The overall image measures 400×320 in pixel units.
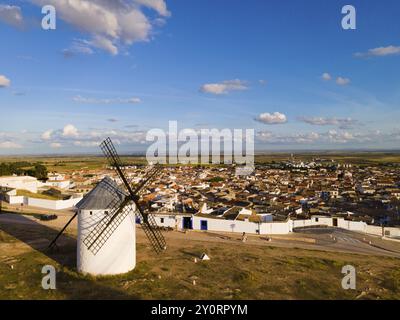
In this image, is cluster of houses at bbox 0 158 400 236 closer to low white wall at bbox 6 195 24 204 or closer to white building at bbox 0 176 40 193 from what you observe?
white building at bbox 0 176 40 193

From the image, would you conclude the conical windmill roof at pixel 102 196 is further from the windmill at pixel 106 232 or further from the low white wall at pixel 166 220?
the low white wall at pixel 166 220

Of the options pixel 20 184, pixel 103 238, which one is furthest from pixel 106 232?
pixel 20 184

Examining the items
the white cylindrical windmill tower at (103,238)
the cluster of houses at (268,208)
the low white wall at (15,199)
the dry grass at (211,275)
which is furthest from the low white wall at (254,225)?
the low white wall at (15,199)

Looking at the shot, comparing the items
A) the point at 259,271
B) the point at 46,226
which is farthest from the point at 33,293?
the point at 46,226

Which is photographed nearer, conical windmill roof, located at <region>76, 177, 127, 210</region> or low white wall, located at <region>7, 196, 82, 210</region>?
conical windmill roof, located at <region>76, 177, 127, 210</region>

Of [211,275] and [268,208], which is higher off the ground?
[211,275]

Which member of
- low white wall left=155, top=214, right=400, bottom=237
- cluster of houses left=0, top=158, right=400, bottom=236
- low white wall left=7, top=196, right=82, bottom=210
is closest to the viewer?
low white wall left=155, top=214, right=400, bottom=237

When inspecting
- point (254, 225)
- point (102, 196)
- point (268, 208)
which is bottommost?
point (268, 208)

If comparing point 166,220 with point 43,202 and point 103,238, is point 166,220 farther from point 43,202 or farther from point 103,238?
point 43,202

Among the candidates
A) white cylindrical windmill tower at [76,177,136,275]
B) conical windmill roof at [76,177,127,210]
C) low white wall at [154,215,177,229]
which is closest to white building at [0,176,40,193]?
low white wall at [154,215,177,229]
